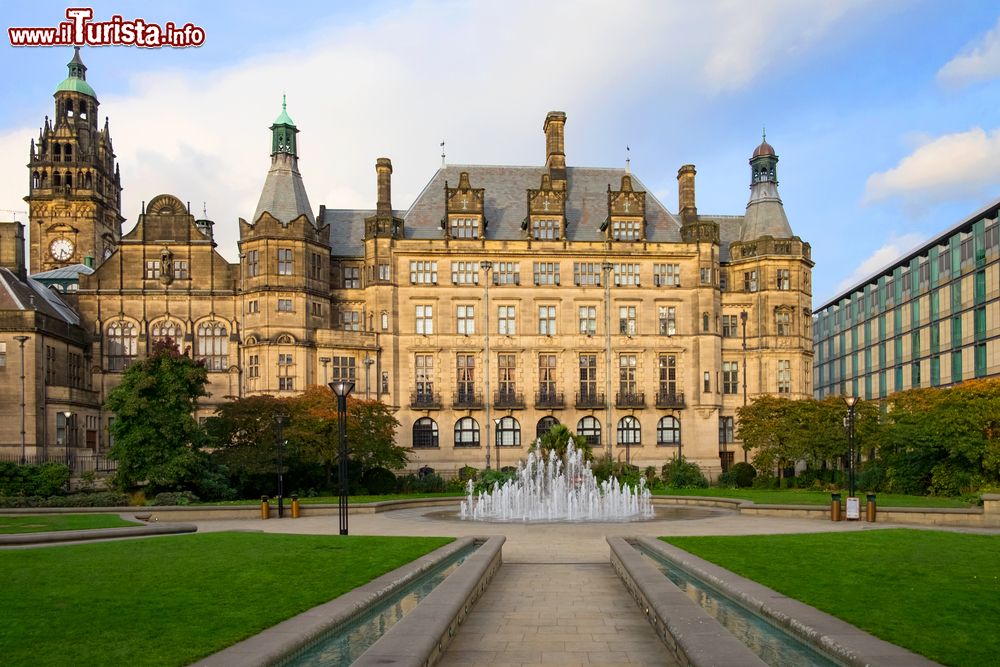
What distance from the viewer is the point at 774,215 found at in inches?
2751

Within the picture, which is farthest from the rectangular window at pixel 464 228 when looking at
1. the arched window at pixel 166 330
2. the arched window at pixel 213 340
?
the arched window at pixel 166 330

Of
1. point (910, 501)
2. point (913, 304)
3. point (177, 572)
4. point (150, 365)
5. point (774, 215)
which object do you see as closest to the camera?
point (177, 572)

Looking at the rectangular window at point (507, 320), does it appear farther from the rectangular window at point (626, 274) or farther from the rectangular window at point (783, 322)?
A: the rectangular window at point (783, 322)

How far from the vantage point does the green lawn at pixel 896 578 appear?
1134cm

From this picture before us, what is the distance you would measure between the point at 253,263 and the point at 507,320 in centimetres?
1835

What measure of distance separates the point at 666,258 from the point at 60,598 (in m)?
56.8

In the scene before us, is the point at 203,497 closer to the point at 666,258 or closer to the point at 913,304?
the point at 666,258

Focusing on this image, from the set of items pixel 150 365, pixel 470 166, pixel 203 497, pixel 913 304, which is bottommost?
pixel 203 497

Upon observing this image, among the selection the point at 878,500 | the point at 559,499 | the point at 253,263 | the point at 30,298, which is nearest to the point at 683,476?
the point at 559,499

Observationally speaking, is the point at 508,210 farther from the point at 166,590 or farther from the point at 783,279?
the point at 166,590

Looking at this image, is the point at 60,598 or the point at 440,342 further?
the point at 440,342

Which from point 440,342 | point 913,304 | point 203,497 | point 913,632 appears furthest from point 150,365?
point 913,304

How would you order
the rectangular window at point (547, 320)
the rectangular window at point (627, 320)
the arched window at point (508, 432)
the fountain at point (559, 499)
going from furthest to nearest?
the rectangular window at point (627, 320)
the rectangular window at point (547, 320)
the arched window at point (508, 432)
the fountain at point (559, 499)

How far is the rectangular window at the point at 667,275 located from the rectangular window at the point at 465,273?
521 inches
